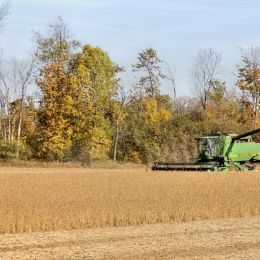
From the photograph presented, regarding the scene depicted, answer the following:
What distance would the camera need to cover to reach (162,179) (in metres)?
27.5

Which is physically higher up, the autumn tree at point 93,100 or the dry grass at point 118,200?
the autumn tree at point 93,100

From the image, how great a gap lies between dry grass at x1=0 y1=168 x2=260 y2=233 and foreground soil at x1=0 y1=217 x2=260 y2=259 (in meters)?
1.01

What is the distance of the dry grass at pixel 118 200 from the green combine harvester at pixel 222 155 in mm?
5267

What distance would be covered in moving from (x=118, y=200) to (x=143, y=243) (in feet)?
24.5

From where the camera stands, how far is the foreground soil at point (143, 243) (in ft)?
33.4

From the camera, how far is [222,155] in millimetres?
34688

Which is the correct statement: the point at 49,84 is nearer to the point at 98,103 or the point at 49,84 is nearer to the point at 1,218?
the point at 98,103

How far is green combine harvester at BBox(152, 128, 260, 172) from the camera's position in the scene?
3438cm

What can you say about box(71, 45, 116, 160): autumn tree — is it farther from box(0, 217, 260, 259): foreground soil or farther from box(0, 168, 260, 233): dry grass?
box(0, 217, 260, 259): foreground soil

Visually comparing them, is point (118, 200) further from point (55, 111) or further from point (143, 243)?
point (55, 111)

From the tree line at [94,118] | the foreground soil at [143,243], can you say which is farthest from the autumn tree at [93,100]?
the foreground soil at [143,243]

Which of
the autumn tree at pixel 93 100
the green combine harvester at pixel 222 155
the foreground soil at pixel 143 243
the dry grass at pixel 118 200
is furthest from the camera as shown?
the autumn tree at pixel 93 100

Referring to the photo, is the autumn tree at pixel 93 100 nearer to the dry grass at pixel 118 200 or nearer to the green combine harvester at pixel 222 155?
the green combine harvester at pixel 222 155

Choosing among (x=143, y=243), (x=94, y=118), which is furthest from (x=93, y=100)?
(x=143, y=243)
